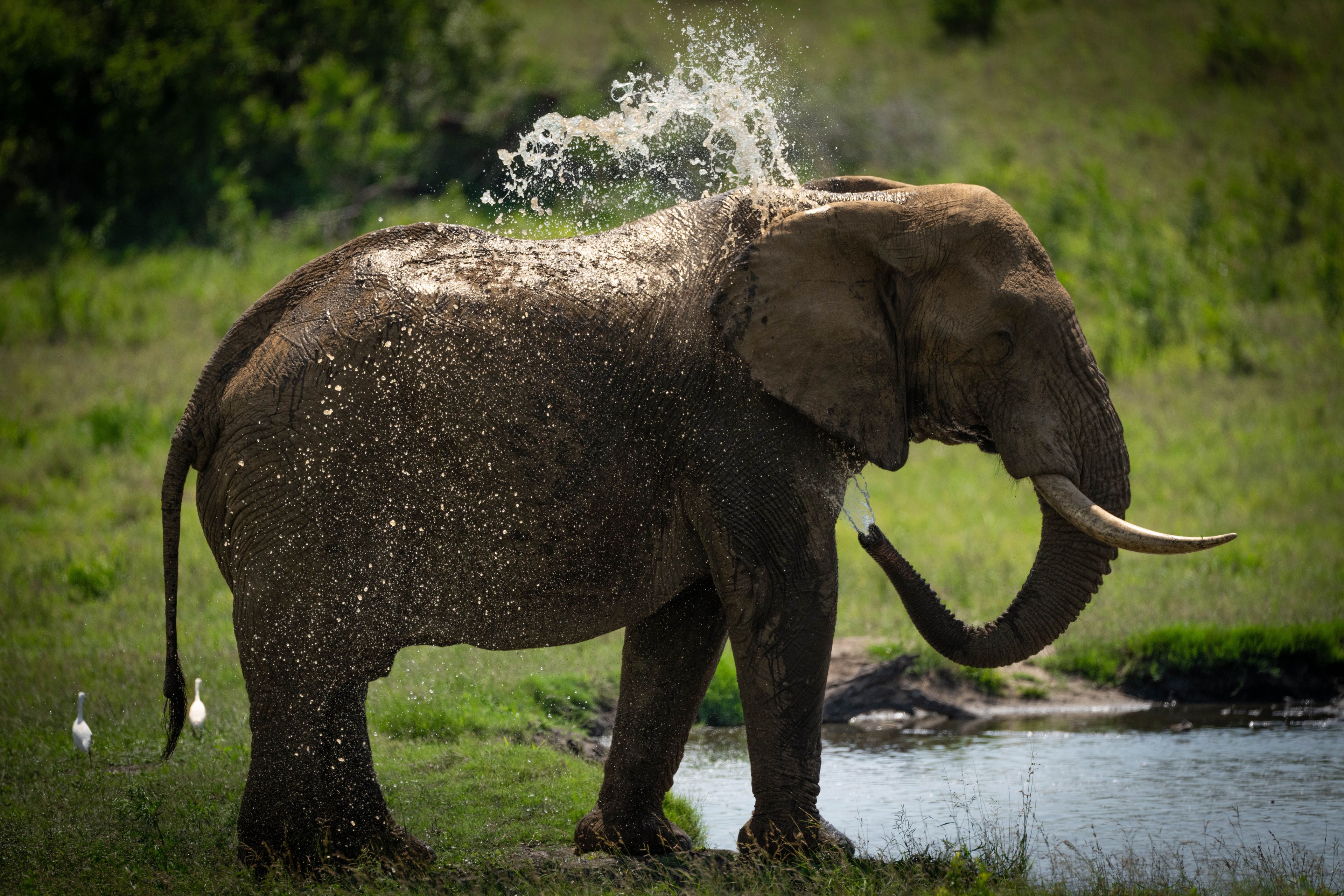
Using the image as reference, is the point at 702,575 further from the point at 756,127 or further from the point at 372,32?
the point at 372,32

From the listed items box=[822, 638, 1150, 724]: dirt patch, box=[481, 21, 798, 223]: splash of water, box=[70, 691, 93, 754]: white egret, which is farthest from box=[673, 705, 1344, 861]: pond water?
box=[70, 691, 93, 754]: white egret

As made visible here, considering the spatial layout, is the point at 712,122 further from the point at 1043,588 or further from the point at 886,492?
the point at 886,492

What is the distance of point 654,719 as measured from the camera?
6477 mm

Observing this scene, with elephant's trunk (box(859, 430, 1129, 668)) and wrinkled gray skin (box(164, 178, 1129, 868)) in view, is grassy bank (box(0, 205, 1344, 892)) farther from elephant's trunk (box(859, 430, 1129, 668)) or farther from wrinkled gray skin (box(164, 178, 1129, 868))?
elephant's trunk (box(859, 430, 1129, 668))

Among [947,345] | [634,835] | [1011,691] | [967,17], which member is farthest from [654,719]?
[967,17]

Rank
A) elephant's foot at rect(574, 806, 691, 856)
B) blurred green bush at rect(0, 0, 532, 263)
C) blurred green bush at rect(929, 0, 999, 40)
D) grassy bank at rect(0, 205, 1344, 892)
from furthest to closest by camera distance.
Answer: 1. blurred green bush at rect(929, 0, 999, 40)
2. blurred green bush at rect(0, 0, 532, 263)
3. grassy bank at rect(0, 205, 1344, 892)
4. elephant's foot at rect(574, 806, 691, 856)

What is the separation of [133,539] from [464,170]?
47.5ft

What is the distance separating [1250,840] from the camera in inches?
261

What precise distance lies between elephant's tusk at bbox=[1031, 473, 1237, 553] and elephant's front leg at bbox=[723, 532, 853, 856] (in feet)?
2.92

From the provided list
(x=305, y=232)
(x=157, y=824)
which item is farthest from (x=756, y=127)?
(x=305, y=232)

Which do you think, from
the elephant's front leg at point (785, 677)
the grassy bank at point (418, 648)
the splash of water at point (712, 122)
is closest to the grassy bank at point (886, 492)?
the grassy bank at point (418, 648)

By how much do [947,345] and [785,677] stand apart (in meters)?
1.49

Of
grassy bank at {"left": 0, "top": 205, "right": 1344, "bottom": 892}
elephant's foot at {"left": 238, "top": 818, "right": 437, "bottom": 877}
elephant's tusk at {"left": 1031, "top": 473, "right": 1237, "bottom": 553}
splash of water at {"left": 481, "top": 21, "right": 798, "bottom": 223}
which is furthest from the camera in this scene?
grassy bank at {"left": 0, "top": 205, "right": 1344, "bottom": 892}

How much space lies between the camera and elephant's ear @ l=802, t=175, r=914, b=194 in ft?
20.2
